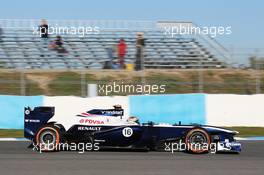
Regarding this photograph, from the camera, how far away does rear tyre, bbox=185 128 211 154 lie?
9.98 metres

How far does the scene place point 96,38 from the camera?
21.8 m

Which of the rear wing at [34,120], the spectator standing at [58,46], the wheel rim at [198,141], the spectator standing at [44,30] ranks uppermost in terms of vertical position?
the spectator standing at [44,30]

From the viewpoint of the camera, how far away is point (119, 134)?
9.96 metres

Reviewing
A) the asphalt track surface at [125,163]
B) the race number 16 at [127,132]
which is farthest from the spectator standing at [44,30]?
the race number 16 at [127,132]

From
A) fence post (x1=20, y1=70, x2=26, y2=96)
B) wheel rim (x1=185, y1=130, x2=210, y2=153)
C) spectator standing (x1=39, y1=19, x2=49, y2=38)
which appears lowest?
wheel rim (x1=185, y1=130, x2=210, y2=153)

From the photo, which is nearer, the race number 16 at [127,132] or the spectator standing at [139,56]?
the race number 16 at [127,132]

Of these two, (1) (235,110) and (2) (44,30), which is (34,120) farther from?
(2) (44,30)

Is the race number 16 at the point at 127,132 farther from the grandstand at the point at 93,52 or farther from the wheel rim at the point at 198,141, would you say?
the grandstand at the point at 93,52

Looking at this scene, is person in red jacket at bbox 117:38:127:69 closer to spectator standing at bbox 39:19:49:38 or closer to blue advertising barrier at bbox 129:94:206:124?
spectator standing at bbox 39:19:49:38

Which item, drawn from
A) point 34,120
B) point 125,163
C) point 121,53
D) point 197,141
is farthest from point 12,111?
point 125,163

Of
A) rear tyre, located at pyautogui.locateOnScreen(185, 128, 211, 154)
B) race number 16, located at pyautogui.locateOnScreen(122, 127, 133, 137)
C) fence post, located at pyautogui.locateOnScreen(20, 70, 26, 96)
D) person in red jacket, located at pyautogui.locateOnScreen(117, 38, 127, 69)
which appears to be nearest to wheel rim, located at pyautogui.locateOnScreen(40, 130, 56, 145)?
race number 16, located at pyautogui.locateOnScreen(122, 127, 133, 137)

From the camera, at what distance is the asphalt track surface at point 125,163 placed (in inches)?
308

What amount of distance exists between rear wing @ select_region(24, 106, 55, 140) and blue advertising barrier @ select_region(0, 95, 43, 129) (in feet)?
14.9

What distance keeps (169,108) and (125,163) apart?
6870 mm
